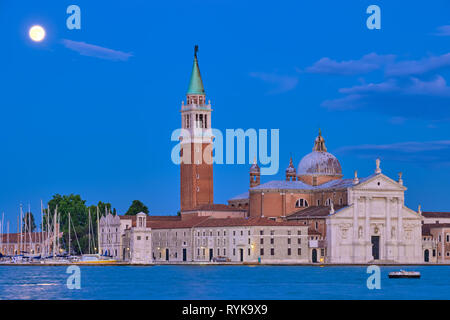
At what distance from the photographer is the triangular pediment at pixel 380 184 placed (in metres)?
76.2

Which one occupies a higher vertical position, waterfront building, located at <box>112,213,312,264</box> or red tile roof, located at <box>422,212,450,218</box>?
red tile roof, located at <box>422,212,450,218</box>

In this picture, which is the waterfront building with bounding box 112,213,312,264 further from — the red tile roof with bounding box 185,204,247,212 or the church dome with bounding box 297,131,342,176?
the church dome with bounding box 297,131,342,176

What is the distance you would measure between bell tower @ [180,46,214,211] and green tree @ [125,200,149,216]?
9.52 meters

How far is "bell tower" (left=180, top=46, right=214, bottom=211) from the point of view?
86562mm

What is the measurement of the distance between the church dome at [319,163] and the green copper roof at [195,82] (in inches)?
405

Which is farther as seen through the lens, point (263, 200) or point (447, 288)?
point (263, 200)

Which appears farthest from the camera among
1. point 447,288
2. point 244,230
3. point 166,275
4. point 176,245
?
point 176,245

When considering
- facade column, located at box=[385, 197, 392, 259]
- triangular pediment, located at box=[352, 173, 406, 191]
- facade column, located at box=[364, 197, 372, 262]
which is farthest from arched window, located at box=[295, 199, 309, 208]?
facade column, located at box=[385, 197, 392, 259]

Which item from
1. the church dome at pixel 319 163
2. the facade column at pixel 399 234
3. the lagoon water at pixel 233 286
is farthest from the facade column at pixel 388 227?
the lagoon water at pixel 233 286

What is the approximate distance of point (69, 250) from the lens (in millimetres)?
91250
